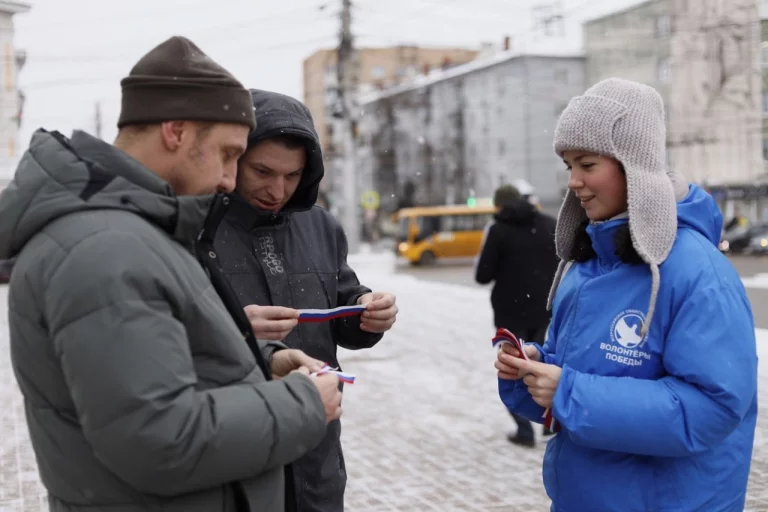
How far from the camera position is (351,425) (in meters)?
7.54

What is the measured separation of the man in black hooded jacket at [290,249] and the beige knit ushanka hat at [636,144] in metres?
0.85

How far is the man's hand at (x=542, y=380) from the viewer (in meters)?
2.32

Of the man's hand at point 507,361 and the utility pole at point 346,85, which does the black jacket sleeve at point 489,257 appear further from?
the utility pole at point 346,85

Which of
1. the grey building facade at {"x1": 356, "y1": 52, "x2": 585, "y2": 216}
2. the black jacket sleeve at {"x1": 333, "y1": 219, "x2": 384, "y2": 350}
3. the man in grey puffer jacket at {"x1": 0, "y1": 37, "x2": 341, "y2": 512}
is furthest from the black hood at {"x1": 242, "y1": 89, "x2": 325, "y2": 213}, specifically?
the grey building facade at {"x1": 356, "y1": 52, "x2": 585, "y2": 216}

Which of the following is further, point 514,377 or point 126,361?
point 514,377

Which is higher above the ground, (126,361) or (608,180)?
(608,180)

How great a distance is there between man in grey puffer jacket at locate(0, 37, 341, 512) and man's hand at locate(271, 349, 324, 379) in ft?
0.40

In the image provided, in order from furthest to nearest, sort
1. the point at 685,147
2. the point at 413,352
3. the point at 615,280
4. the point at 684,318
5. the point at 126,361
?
the point at 685,147
the point at 413,352
the point at 615,280
the point at 684,318
the point at 126,361

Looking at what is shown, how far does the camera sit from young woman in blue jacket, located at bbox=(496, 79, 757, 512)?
217 centimetres

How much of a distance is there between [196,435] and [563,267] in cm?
152

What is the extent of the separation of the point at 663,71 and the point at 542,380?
3859 centimetres

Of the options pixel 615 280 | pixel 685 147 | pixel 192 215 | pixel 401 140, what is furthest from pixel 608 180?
pixel 401 140

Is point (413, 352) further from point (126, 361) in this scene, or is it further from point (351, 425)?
point (126, 361)

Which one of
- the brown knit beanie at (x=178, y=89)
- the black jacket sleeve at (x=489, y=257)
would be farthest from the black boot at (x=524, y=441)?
the brown knit beanie at (x=178, y=89)
